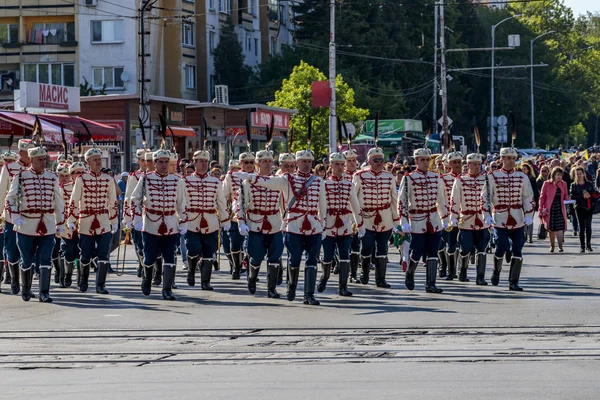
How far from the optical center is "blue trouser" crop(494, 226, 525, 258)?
16781mm

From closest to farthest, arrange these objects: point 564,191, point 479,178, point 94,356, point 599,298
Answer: point 94,356 < point 599,298 < point 479,178 < point 564,191

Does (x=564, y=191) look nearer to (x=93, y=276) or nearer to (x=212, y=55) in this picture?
(x=93, y=276)

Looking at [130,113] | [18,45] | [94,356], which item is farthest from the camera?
[18,45]

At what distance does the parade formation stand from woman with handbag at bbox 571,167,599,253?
6772mm

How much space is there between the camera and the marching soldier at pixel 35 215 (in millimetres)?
15820

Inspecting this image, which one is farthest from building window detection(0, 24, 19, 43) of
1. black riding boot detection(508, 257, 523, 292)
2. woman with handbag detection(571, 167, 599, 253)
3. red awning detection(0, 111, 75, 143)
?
black riding boot detection(508, 257, 523, 292)

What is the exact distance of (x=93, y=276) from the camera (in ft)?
66.3

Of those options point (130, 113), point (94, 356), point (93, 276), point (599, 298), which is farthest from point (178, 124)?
point (94, 356)

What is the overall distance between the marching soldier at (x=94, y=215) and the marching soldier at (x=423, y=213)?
3.90 metres

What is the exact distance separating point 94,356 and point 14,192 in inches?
212

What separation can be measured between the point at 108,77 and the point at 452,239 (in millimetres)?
47173

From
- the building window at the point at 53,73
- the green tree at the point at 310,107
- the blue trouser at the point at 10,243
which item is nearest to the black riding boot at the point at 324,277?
the blue trouser at the point at 10,243

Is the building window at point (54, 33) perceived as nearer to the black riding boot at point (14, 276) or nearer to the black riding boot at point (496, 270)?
the black riding boot at point (14, 276)

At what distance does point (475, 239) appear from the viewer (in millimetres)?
17828
